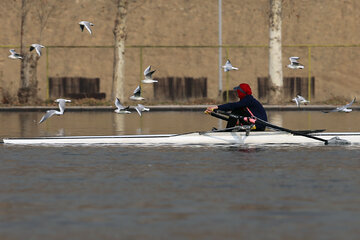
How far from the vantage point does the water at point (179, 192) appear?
32.9 ft

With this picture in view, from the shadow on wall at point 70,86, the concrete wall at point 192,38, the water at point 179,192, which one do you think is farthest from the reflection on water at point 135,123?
the concrete wall at point 192,38

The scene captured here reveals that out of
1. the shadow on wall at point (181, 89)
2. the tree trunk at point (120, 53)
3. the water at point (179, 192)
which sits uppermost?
the tree trunk at point (120, 53)

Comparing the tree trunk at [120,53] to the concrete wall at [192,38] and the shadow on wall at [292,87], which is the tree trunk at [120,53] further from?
the concrete wall at [192,38]

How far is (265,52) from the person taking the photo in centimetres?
7262

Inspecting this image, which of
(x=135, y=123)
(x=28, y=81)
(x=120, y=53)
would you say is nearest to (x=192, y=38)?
(x=120, y=53)

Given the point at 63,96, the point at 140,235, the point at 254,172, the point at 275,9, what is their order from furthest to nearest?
1. the point at 63,96
2. the point at 275,9
3. the point at 254,172
4. the point at 140,235

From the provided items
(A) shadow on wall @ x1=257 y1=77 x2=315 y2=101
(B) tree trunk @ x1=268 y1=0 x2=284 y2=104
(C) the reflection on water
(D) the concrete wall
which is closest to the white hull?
(C) the reflection on water

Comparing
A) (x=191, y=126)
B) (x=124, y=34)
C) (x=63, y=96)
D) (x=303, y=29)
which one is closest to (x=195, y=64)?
(x=303, y=29)

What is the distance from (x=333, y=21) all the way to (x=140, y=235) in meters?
69.7

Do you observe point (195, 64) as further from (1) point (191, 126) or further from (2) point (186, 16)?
(1) point (191, 126)

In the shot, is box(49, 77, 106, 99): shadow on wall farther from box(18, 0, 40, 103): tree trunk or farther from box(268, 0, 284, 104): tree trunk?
box(268, 0, 284, 104): tree trunk

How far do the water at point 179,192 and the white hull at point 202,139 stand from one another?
1.66ft

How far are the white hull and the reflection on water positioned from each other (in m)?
4.47

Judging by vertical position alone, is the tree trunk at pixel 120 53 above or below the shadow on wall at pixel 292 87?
above
